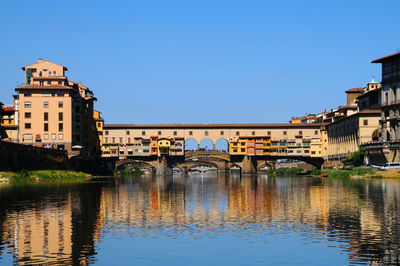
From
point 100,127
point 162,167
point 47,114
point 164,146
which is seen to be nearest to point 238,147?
point 164,146

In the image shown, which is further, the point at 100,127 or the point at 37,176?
the point at 100,127

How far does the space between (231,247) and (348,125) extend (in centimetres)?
12116

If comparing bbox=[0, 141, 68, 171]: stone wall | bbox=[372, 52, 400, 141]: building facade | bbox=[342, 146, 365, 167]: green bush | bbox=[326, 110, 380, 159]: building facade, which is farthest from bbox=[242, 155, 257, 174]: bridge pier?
bbox=[0, 141, 68, 171]: stone wall

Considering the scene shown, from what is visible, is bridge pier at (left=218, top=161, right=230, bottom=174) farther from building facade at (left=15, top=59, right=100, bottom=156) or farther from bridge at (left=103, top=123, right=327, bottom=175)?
building facade at (left=15, top=59, right=100, bottom=156)

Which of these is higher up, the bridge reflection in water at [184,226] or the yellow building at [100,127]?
the yellow building at [100,127]

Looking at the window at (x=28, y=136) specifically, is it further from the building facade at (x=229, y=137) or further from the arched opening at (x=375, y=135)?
the arched opening at (x=375, y=135)

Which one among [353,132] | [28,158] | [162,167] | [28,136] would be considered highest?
[28,136]

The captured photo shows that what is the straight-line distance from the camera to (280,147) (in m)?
169

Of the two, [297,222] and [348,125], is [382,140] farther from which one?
[297,222]

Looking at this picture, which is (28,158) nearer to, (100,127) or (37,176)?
(37,176)

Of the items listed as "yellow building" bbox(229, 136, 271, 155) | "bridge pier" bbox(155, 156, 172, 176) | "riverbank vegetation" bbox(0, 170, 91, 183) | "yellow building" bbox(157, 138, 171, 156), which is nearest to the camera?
"riverbank vegetation" bbox(0, 170, 91, 183)

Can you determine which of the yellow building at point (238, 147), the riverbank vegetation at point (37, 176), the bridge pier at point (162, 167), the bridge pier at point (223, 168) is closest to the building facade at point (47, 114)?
the riverbank vegetation at point (37, 176)

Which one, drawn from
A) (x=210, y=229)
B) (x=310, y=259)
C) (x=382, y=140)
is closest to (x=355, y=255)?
(x=310, y=259)

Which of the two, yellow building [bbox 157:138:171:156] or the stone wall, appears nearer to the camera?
the stone wall
